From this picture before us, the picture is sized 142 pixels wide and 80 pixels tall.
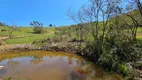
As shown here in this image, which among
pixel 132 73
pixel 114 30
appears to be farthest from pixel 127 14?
pixel 132 73

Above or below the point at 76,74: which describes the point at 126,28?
above

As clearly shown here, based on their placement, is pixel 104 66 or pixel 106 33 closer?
pixel 104 66

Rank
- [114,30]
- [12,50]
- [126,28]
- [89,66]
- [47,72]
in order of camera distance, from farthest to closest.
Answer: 1. [12,50]
2. [126,28]
3. [114,30]
4. [89,66]
5. [47,72]

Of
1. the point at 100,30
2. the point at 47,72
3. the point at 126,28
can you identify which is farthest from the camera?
the point at 100,30

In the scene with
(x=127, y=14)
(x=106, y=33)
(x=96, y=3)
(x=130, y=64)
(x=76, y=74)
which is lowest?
(x=76, y=74)

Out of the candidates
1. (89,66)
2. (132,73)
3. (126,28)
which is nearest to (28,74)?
(89,66)

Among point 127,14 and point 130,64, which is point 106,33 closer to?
point 127,14

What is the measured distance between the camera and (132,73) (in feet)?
30.5

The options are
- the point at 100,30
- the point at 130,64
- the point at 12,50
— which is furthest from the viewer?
the point at 12,50

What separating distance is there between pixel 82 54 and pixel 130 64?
6780 mm

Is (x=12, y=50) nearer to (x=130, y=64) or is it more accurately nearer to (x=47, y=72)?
(x=47, y=72)

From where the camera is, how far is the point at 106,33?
1555 centimetres

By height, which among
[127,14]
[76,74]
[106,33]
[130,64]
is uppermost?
[127,14]

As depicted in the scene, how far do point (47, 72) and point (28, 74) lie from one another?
4.53ft
